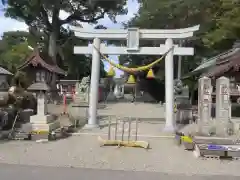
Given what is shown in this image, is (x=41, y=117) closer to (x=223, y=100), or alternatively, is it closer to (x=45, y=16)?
(x=223, y=100)

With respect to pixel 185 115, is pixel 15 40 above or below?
above

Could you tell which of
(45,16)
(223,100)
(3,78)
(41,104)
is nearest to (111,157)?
(41,104)

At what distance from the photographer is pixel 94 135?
11.7 meters

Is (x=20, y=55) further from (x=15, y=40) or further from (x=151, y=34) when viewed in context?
(x=151, y=34)

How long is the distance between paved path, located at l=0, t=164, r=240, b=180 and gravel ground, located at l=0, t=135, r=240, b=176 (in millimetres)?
375

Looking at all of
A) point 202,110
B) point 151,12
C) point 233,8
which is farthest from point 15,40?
point 202,110

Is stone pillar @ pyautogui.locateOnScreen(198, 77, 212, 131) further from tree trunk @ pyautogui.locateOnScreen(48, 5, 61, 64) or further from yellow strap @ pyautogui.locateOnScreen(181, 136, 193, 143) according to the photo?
tree trunk @ pyautogui.locateOnScreen(48, 5, 61, 64)

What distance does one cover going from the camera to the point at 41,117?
434 inches

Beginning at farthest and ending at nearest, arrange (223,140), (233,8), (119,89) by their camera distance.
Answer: (119,89), (233,8), (223,140)

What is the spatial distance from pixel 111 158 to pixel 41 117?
424cm

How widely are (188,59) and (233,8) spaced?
519 inches

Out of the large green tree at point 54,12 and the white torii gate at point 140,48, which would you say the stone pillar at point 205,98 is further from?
the large green tree at point 54,12

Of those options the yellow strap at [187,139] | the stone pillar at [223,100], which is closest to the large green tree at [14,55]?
the stone pillar at [223,100]

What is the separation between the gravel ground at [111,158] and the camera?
7199mm
